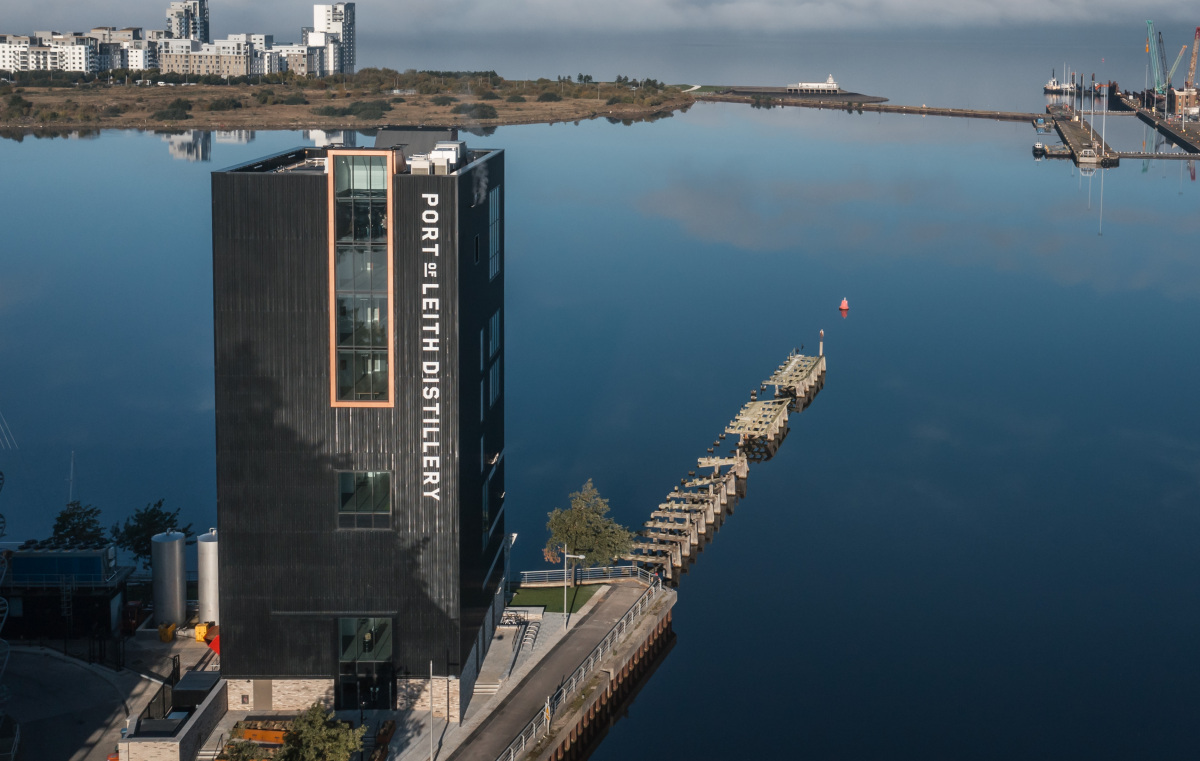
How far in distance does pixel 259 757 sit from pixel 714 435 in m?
36.6

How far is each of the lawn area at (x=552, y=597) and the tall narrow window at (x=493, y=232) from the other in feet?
31.9

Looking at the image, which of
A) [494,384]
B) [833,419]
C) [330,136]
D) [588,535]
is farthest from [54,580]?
[330,136]

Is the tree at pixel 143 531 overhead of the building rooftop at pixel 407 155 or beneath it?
beneath

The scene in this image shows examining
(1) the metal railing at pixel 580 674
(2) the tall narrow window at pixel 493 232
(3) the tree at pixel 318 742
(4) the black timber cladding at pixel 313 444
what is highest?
(2) the tall narrow window at pixel 493 232

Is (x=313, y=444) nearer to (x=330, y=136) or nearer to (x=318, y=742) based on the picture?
(x=318, y=742)

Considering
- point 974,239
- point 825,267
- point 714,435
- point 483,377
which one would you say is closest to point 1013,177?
point 974,239

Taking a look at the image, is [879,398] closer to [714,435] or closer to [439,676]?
[714,435]

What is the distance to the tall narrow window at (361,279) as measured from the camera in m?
30.9

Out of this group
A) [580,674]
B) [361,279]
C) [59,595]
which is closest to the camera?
[361,279]

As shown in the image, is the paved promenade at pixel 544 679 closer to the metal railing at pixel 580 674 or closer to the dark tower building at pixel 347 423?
the metal railing at pixel 580 674

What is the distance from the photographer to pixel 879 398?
7156 cm

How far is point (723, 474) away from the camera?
193ft

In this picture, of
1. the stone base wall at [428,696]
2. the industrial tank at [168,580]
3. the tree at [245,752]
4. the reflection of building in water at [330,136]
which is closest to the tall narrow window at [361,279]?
the stone base wall at [428,696]

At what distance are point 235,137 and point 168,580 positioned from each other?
141m
